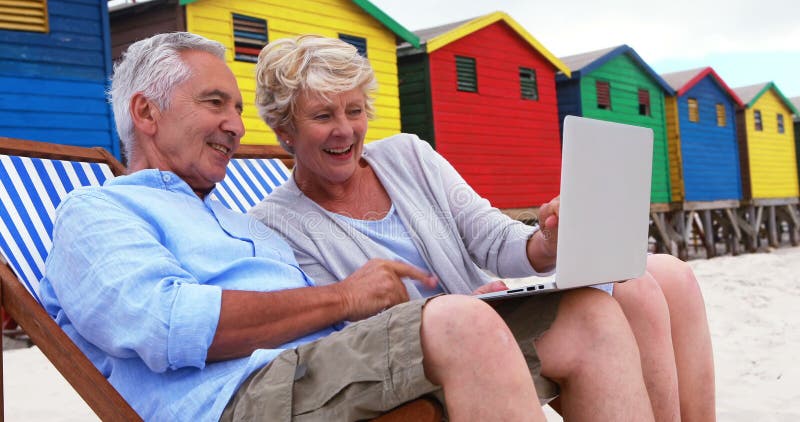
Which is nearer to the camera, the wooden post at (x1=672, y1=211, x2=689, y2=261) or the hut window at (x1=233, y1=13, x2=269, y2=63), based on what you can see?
the hut window at (x1=233, y1=13, x2=269, y2=63)

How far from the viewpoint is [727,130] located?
66.1 feet

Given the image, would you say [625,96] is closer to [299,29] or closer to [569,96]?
[569,96]

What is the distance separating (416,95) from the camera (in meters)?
12.5

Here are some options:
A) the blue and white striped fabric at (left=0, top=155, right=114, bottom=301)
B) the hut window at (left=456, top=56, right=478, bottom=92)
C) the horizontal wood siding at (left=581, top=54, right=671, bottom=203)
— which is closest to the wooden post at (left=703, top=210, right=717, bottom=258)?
the horizontal wood siding at (left=581, top=54, right=671, bottom=203)

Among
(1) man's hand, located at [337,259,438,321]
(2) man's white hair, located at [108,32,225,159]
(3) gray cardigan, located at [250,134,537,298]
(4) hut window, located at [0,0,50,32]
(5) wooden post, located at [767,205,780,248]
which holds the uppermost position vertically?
(4) hut window, located at [0,0,50,32]

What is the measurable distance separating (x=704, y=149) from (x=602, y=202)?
732 inches

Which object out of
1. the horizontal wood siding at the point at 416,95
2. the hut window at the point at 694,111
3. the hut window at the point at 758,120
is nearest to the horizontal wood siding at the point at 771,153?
the hut window at the point at 758,120

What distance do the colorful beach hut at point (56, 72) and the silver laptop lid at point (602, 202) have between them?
7.57 meters

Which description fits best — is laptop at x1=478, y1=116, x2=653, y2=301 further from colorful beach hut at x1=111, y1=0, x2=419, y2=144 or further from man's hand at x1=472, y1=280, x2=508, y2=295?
colorful beach hut at x1=111, y1=0, x2=419, y2=144

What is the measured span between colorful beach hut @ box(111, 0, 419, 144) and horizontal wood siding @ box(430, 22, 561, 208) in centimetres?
87

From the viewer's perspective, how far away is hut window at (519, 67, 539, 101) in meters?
14.2

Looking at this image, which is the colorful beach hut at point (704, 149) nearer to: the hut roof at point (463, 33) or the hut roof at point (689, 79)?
the hut roof at point (689, 79)

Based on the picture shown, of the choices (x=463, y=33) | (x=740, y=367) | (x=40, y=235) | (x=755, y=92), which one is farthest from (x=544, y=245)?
(x=755, y=92)

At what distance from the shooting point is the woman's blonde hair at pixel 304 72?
7.44 ft
